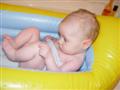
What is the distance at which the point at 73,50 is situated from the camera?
1101 millimetres

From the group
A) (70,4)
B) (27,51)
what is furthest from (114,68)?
(70,4)

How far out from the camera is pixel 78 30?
1043mm

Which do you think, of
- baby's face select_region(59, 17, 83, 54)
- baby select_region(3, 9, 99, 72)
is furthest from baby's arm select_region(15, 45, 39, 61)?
baby's face select_region(59, 17, 83, 54)

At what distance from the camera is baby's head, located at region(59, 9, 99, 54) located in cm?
103

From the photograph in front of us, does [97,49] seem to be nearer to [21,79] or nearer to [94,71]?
[94,71]

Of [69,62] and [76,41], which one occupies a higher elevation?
[76,41]

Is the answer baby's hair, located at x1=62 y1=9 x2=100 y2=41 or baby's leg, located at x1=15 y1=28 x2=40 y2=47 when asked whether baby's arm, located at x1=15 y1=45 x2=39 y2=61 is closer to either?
baby's leg, located at x1=15 y1=28 x2=40 y2=47

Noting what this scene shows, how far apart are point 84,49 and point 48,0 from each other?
3.07ft

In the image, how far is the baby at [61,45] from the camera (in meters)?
1.04

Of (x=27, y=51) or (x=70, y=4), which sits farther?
(x=70, y=4)

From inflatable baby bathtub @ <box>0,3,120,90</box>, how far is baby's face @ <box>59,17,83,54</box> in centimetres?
12

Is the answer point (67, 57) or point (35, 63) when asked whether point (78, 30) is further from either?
point (35, 63)

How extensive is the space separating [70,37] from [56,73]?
18cm

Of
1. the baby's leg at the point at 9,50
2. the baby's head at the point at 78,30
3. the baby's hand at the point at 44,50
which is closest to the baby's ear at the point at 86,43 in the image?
the baby's head at the point at 78,30
